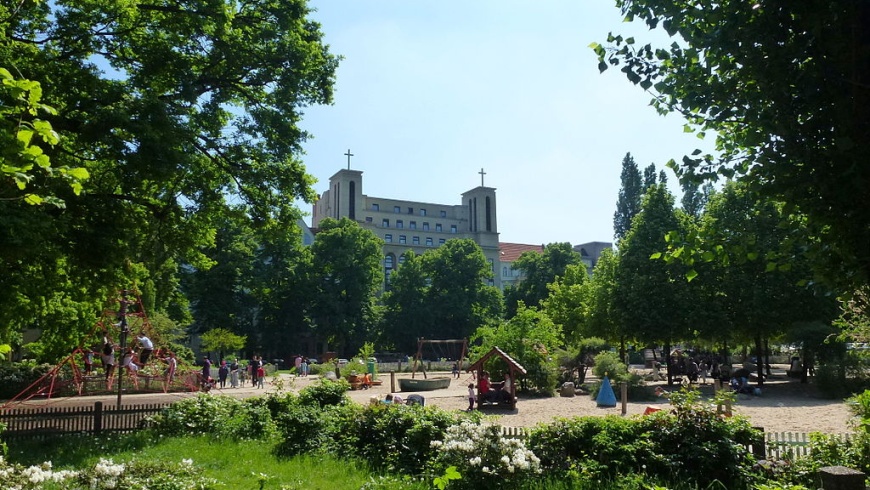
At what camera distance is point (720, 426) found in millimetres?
9023

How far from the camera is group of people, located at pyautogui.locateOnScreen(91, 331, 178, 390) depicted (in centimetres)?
2288

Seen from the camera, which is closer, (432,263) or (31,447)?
(31,447)

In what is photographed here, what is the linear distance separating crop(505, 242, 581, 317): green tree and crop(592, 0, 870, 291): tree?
6937 centimetres

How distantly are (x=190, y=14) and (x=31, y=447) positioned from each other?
10694 millimetres

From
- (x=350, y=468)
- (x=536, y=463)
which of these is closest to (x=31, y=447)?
(x=350, y=468)

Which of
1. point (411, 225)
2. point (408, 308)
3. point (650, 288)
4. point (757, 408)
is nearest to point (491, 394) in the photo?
point (757, 408)

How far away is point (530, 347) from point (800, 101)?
2539 cm

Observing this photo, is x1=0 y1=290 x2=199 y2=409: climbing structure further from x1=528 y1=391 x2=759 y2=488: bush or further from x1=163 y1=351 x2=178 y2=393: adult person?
x1=528 y1=391 x2=759 y2=488: bush

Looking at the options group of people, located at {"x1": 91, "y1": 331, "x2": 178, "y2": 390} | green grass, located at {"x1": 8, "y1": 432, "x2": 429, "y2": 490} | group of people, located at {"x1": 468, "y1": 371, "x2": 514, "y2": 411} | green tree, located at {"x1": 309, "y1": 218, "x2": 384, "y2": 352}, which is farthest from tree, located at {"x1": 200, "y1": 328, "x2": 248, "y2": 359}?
green grass, located at {"x1": 8, "y1": 432, "x2": 429, "y2": 490}

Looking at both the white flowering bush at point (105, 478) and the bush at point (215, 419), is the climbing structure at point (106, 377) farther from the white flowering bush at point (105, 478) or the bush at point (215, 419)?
the white flowering bush at point (105, 478)

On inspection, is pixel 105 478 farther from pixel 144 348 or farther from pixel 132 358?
pixel 132 358

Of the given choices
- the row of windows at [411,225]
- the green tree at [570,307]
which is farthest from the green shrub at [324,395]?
the row of windows at [411,225]

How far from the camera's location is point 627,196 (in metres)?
71.2

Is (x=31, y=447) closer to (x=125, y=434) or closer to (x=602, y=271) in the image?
(x=125, y=434)
